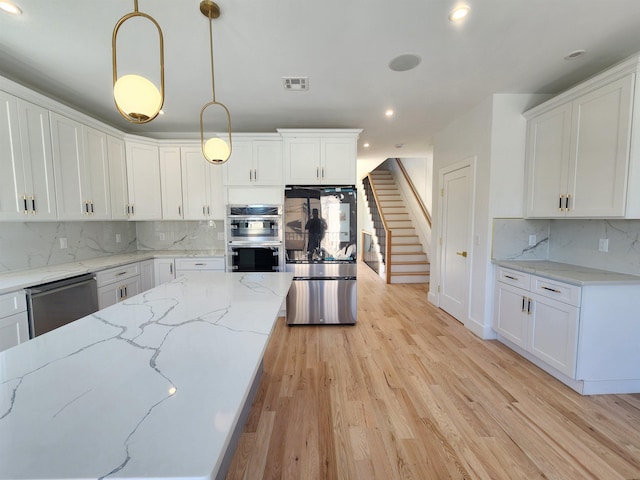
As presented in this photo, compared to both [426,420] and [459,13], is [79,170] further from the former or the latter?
[426,420]

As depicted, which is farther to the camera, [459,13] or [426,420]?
[426,420]

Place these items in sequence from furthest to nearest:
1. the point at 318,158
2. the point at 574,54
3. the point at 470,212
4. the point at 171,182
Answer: the point at 171,182
the point at 318,158
the point at 470,212
the point at 574,54

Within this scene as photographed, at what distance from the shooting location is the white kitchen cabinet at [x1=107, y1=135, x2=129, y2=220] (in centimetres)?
323

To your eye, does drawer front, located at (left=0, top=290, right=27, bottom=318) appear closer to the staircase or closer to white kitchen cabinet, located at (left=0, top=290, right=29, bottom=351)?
white kitchen cabinet, located at (left=0, top=290, right=29, bottom=351)

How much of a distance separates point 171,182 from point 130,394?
11.7 feet

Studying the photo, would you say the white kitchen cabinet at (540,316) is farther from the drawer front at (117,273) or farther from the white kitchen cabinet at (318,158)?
the drawer front at (117,273)

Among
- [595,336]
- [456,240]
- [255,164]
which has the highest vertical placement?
[255,164]

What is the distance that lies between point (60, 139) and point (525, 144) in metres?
4.81

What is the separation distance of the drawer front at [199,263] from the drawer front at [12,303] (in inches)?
62.7

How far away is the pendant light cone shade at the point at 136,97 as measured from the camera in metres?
1.09

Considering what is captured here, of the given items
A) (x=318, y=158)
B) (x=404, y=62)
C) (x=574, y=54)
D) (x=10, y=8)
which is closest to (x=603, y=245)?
(x=574, y=54)

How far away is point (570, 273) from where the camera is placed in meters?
2.23

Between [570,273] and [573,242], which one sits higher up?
[573,242]

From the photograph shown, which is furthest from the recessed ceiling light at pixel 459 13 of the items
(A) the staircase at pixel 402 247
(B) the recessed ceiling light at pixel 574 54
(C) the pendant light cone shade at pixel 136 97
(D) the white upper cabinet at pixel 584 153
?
(A) the staircase at pixel 402 247
